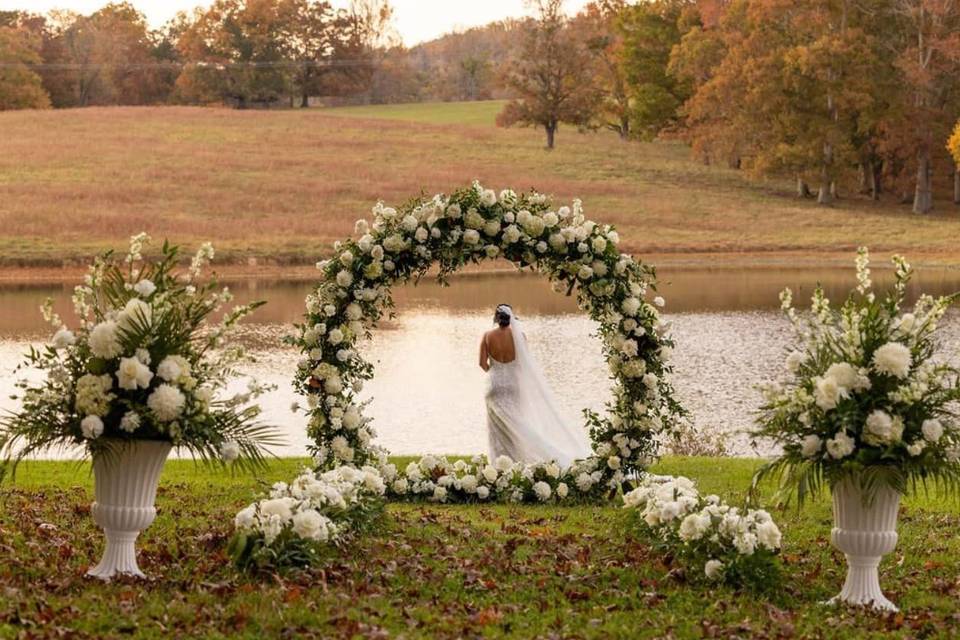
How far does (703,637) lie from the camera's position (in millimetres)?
9773

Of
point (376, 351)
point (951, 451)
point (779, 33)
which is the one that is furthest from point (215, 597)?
point (779, 33)

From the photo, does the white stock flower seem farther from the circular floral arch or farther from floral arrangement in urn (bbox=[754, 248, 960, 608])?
the circular floral arch

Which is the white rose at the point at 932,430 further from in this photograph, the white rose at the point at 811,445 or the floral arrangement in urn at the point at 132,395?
the floral arrangement in urn at the point at 132,395

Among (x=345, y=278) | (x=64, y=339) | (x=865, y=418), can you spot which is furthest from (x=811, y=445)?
(x=345, y=278)

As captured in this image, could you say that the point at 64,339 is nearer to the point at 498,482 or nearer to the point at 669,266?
the point at 498,482

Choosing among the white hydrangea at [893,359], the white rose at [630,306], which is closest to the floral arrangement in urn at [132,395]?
the white hydrangea at [893,359]

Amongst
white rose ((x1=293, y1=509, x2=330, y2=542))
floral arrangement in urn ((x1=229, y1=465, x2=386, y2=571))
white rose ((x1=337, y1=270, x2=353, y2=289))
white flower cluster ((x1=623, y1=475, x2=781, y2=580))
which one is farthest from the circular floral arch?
white rose ((x1=293, y1=509, x2=330, y2=542))

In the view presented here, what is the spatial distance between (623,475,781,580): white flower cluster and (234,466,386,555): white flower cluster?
2.49 metres

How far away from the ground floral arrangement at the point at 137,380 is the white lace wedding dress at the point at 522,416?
6.98 m

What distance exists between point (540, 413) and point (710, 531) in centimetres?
636

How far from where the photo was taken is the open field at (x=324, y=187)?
56469mm

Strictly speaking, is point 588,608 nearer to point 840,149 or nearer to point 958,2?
point 840,149

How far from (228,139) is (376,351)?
48.5m

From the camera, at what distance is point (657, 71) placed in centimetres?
8712
